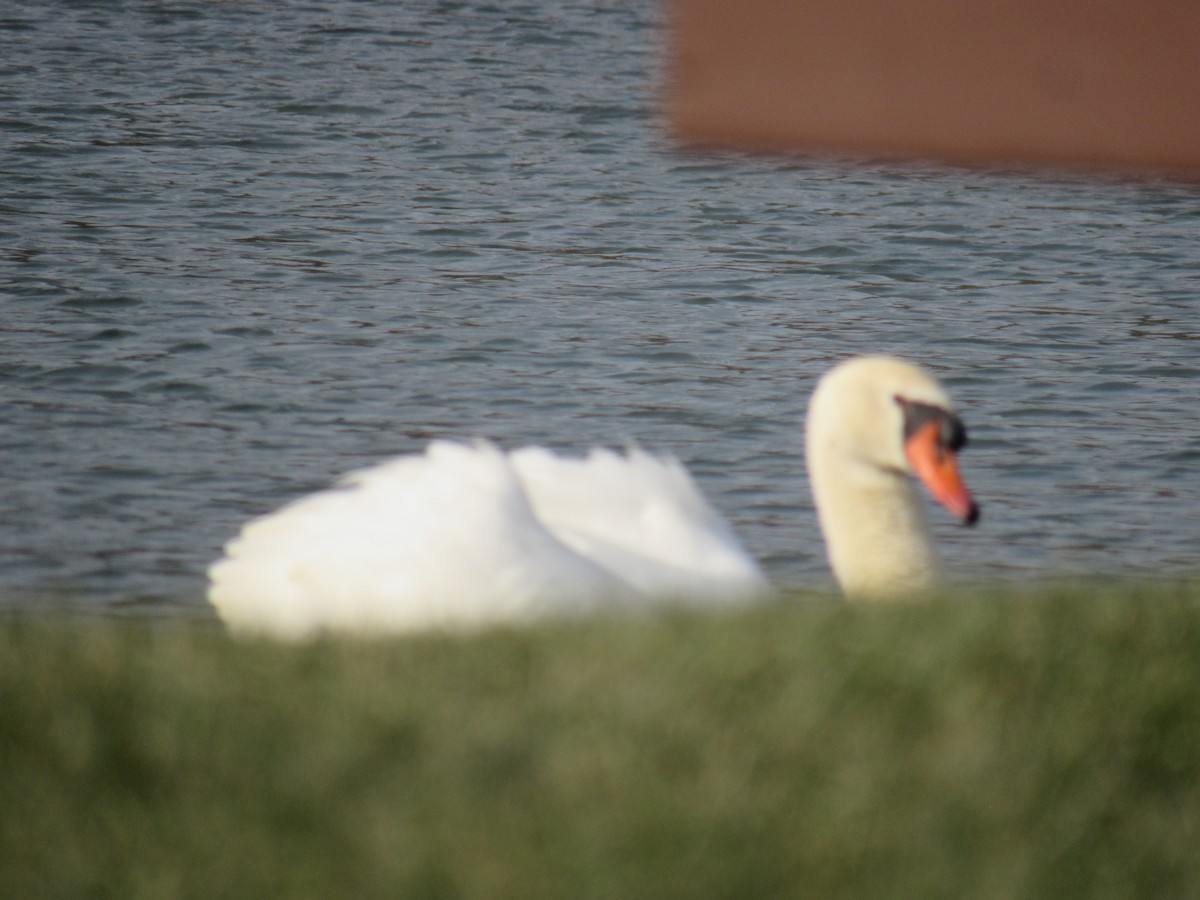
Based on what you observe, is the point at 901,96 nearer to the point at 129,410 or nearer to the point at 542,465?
the point at 542,465

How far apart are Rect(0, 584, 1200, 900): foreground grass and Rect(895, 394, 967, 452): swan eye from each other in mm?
1340

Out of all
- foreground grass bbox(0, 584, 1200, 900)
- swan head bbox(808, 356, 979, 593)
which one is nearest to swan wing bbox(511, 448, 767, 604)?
swan head bbox(808, 356, 979, 593)

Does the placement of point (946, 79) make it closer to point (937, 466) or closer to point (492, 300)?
point (937, 466)

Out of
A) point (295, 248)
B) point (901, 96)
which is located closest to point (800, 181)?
point (295, 248)

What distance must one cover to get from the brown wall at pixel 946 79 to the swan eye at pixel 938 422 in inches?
56.9

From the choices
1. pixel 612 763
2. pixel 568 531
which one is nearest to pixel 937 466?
pixel 568 531

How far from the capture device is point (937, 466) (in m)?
4.96

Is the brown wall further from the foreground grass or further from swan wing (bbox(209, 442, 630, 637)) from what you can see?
swan wing (bbox(209, 442, 630, 637))

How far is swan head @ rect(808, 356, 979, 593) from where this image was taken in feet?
16.3

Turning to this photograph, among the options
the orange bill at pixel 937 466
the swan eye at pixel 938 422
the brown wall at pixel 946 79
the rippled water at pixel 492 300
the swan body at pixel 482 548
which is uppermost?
the brown wall at pixel 946 79

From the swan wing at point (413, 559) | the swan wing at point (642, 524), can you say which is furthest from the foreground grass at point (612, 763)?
the swan wing at point (642, 524)

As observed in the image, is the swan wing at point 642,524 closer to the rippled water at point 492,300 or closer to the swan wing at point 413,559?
the swan wing at point 413,559

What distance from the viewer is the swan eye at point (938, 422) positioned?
195 inches

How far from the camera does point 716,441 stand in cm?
882
